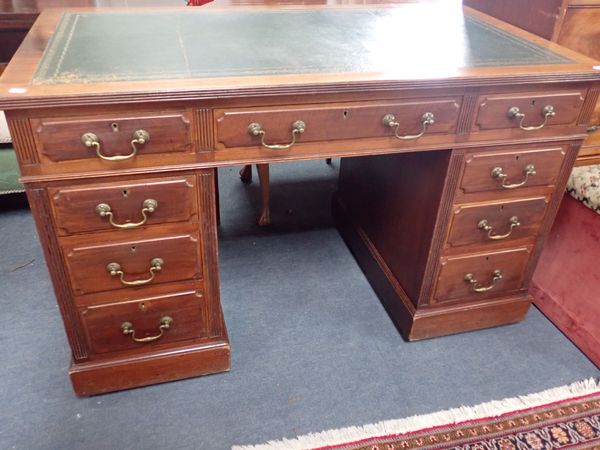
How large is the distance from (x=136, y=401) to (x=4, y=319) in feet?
1.91

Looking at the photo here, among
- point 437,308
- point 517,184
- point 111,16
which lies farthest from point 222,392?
point 111,16

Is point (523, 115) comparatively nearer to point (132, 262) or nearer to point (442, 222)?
point (442, 222)

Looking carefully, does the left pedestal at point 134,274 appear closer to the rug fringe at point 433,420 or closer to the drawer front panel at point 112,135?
the drawer front panel at point 112,135

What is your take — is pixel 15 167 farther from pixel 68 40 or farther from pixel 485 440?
pixel 485 440

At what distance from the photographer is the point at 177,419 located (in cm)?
141

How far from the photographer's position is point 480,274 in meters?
1.63

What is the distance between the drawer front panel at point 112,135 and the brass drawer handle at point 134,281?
291 mm

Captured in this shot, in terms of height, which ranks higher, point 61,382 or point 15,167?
point 15,167

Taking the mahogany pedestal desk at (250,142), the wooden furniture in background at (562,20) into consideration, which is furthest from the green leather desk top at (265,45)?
the wooden furniture in background at (562,20)

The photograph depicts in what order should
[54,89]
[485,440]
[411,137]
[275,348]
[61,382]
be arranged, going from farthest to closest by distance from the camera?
[275,348] < [61,382] < [485,440] < [411,137] < [54,89]

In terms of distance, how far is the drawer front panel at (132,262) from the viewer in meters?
1.24

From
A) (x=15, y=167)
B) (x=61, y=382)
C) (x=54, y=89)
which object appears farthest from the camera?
(x=15, y=167)

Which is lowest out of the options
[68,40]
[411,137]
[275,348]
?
[275,348]

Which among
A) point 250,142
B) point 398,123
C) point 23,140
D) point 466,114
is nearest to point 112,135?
point 23,140
